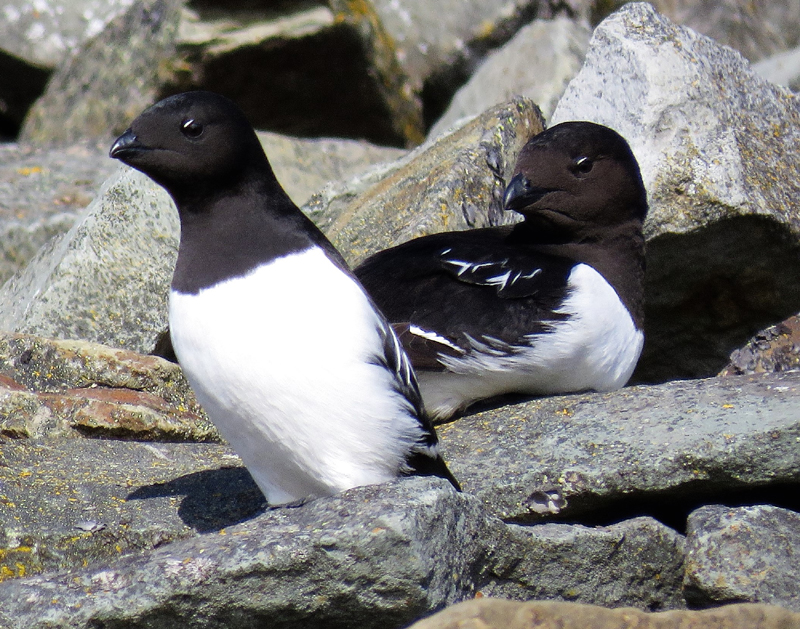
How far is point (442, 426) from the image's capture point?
568cm

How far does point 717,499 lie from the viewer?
15.8 ft

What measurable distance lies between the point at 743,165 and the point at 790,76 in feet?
14.1

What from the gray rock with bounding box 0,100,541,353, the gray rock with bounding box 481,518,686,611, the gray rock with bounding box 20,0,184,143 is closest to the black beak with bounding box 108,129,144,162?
the gray rock with bounding box 481,518,686,611

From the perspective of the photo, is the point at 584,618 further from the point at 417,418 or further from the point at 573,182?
the point at 573,182

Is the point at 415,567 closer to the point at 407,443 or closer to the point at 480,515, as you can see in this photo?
the point at 480,515

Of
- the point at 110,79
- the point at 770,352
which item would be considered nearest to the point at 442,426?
the point at 770,352

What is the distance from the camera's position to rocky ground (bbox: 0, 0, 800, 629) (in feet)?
11.7

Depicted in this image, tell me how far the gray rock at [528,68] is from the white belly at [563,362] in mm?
4408

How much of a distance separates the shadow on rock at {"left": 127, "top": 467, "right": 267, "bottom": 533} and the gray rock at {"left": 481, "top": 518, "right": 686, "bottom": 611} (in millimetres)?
1250

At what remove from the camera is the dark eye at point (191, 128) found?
4.53 metres

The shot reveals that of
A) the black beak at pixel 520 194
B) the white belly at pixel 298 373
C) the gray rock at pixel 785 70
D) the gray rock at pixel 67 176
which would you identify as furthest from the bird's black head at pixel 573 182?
the gray rock at pixel 785 70

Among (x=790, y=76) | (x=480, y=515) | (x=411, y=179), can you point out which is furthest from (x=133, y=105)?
(x=480, y=515)

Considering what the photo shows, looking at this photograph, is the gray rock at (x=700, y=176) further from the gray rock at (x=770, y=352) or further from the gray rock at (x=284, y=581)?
the gray rock at (x=284, y=581)

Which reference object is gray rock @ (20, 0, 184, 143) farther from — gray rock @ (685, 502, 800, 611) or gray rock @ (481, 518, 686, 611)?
gray rock @ (685, 502, 800, 611)
